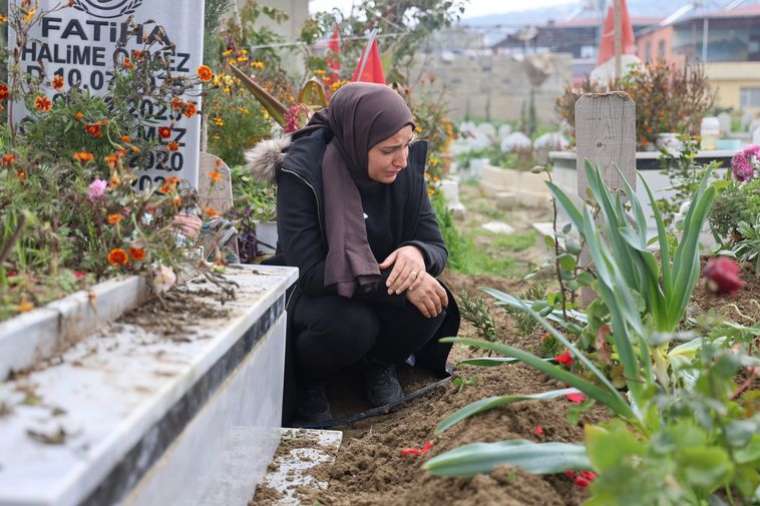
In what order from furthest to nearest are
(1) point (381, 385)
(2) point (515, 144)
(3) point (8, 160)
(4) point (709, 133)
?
1. (2) point (515, 144)
2. (4) point (709, 133)
3. (1) point (381, 385)
4. (3) point (8, 160)

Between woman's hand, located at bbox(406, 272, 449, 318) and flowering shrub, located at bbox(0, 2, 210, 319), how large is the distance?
84cm

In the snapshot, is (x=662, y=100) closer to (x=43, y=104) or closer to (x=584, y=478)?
(x=43, y=104)

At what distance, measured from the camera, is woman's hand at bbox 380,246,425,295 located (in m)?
3.08

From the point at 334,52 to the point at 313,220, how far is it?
5.51 m

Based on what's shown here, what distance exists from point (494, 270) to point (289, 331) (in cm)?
454

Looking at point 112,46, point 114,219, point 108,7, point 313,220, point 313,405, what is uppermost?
point 108,7

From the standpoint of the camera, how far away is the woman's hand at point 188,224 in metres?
2.12

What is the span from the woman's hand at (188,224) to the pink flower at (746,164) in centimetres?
310

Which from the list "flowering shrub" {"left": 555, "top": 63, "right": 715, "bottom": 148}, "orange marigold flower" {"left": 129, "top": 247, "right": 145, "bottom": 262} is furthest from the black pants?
"flowering shrub" {"left": 555, "top": 63, "right": 715, "bottom": 148}

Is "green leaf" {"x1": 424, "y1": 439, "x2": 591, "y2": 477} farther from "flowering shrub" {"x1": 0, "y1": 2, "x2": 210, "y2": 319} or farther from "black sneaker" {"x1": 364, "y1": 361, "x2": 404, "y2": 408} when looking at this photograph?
"black sneaker" {"x1": 364, "y1": 361, "x2": 404, "y2": 408}

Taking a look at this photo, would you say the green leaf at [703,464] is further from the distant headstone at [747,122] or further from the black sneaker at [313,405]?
the distant headstone at [747,122]

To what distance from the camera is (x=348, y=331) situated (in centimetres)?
311

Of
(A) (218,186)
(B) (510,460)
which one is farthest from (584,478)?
(A) (218,186)

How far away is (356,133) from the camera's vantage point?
3.17 m
